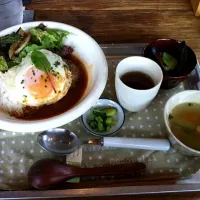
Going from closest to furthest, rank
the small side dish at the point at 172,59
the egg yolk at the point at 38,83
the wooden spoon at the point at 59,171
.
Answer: the wooden spoon at the point at 59,171 < the egg yolk at the point at 38,83 < the small side dish at the point at 172,59

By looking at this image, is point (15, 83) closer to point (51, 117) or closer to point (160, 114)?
point (51, 117)

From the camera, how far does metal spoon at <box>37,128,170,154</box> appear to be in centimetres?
103

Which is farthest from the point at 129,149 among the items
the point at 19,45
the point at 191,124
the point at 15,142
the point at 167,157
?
the point at 19,45

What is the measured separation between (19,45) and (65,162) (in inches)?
17.5

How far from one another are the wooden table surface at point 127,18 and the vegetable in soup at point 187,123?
1.28 feet

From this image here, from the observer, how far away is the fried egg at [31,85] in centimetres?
105

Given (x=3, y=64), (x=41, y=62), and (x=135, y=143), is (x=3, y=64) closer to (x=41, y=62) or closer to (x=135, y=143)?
(x=41, y=62)

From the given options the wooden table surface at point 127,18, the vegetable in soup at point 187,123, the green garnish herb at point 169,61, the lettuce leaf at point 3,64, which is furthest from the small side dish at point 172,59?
the lettuce leaf at point 3,64

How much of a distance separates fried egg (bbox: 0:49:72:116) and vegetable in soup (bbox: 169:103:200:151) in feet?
1.30

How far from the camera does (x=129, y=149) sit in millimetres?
1058

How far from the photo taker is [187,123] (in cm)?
108

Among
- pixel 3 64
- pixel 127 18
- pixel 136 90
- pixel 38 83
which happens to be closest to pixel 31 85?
pixel 38 83

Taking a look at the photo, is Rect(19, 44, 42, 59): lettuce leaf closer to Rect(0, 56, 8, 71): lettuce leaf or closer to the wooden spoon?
Rect(0, 56, 8, 71): lettuce leaf

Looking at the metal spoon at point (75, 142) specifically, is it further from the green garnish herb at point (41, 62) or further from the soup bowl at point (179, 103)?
the green garnish herb at point (41, 62)
